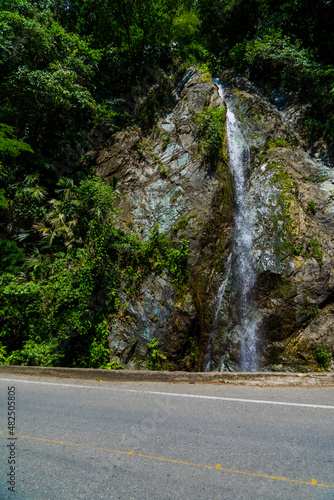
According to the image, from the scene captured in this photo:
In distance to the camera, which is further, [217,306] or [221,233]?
[221,233]

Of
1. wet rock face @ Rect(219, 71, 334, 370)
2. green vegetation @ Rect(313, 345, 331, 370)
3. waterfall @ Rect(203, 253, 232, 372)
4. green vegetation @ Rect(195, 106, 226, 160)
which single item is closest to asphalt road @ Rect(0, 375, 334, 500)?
green vegetation @ Rect(313, 345, 331, 370)

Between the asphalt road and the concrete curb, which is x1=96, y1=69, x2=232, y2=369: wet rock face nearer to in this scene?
the concrete curb

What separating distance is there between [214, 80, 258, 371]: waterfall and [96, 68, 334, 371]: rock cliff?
0.21m

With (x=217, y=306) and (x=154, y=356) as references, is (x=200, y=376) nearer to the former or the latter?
(x=154, y=356)

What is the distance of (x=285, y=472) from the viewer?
2506 millimetres

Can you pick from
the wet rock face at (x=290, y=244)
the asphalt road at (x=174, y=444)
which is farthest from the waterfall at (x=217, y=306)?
the asphalt road at (x=174, y=444)

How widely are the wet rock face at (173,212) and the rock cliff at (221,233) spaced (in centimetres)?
4

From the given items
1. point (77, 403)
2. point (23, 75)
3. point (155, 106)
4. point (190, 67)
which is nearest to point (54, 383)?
point (77, 403)

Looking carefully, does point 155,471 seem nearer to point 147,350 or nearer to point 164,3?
point 147,350

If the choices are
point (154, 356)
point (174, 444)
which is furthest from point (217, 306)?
point (174, 444)

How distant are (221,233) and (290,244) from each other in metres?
2.36

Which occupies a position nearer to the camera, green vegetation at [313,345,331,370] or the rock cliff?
green vegetation at [313,345,331,370]

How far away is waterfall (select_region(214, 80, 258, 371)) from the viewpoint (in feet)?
25.4

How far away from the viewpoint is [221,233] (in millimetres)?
9336
